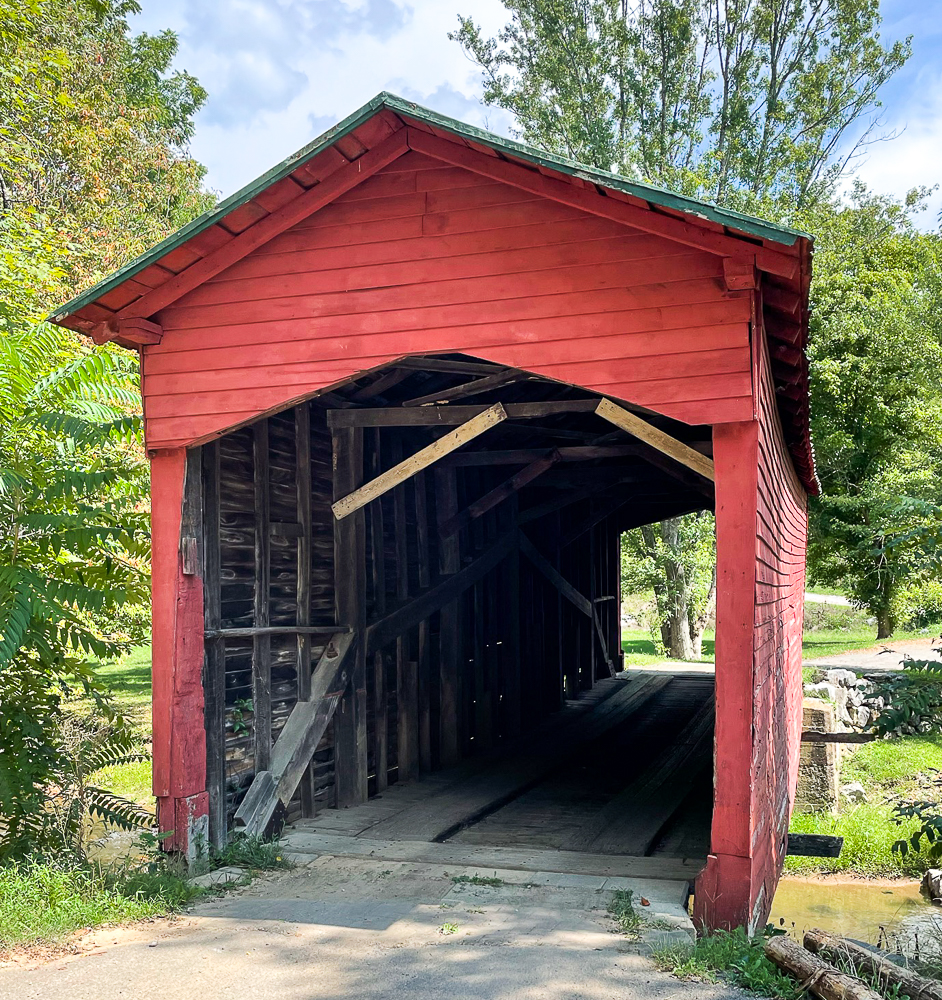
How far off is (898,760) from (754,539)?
11547mm

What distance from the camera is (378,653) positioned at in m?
8.90

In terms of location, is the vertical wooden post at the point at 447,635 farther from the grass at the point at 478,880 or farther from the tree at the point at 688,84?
the tree at the point at 688,84

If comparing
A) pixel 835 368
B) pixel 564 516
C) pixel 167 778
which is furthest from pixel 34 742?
pixel 835 368

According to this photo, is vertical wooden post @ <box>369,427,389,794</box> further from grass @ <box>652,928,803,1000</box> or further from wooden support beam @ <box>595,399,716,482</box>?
grass @ <box>652,928,803,1000</box>

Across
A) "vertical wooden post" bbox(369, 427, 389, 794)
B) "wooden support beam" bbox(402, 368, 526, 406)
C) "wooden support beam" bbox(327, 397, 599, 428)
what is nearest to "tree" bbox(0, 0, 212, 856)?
"wooden support beam" bbox(327, 397, 599, 428)

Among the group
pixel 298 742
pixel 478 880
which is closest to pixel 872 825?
pixel 478 880

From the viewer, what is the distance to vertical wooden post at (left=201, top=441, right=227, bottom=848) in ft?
21.6

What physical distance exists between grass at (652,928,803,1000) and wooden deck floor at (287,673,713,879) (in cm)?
125

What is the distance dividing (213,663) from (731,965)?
12.6ft

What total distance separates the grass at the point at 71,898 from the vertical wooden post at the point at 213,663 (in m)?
0.73

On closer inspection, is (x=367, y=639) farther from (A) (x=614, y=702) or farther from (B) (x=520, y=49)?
(B) (x=520, y=49)

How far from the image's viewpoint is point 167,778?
616cm

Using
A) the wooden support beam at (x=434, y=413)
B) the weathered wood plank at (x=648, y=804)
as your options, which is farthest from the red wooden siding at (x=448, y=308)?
the weathered wood plank at (x=648, y=804)

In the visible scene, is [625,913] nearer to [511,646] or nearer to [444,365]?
[444,365]
